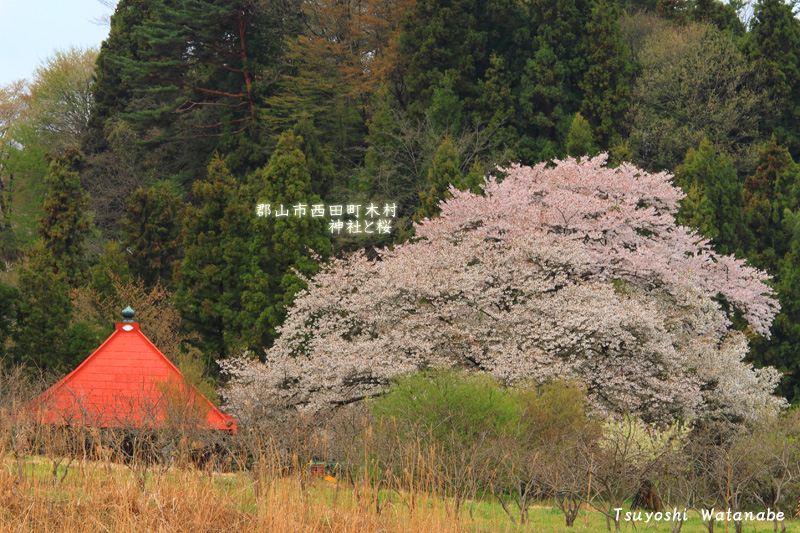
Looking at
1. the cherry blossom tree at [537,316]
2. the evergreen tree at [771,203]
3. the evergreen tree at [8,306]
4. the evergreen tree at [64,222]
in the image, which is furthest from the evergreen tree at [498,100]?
the evergreen tree at [8,306]

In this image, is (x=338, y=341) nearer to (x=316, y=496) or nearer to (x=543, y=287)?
(x=543, y=287)

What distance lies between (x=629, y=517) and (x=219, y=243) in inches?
555

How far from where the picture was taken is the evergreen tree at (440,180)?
2264cm

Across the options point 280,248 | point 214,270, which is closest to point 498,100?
point 280,248

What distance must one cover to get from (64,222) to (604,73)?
1728cm

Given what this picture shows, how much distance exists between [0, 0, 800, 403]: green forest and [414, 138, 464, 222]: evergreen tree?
0.20ft

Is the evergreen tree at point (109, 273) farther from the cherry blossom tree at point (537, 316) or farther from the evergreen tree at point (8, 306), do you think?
the cherry blossom tree at point (537, 316)

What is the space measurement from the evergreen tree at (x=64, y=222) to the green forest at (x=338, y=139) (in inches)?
2.4

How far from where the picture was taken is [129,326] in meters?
Answer: 14.5

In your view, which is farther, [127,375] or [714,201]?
[714,201]

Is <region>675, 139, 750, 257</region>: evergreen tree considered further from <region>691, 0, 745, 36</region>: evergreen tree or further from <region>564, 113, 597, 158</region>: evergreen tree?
<region>691, 0, 745, 36</region>: evergreen tree

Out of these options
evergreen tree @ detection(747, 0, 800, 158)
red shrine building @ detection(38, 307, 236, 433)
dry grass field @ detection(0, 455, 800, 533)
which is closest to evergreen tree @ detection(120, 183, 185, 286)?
red shrine building @ detection(38, 307, 236, 433)

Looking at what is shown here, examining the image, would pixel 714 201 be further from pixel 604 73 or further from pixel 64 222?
pixel 64 222

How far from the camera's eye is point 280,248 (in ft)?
67.6
